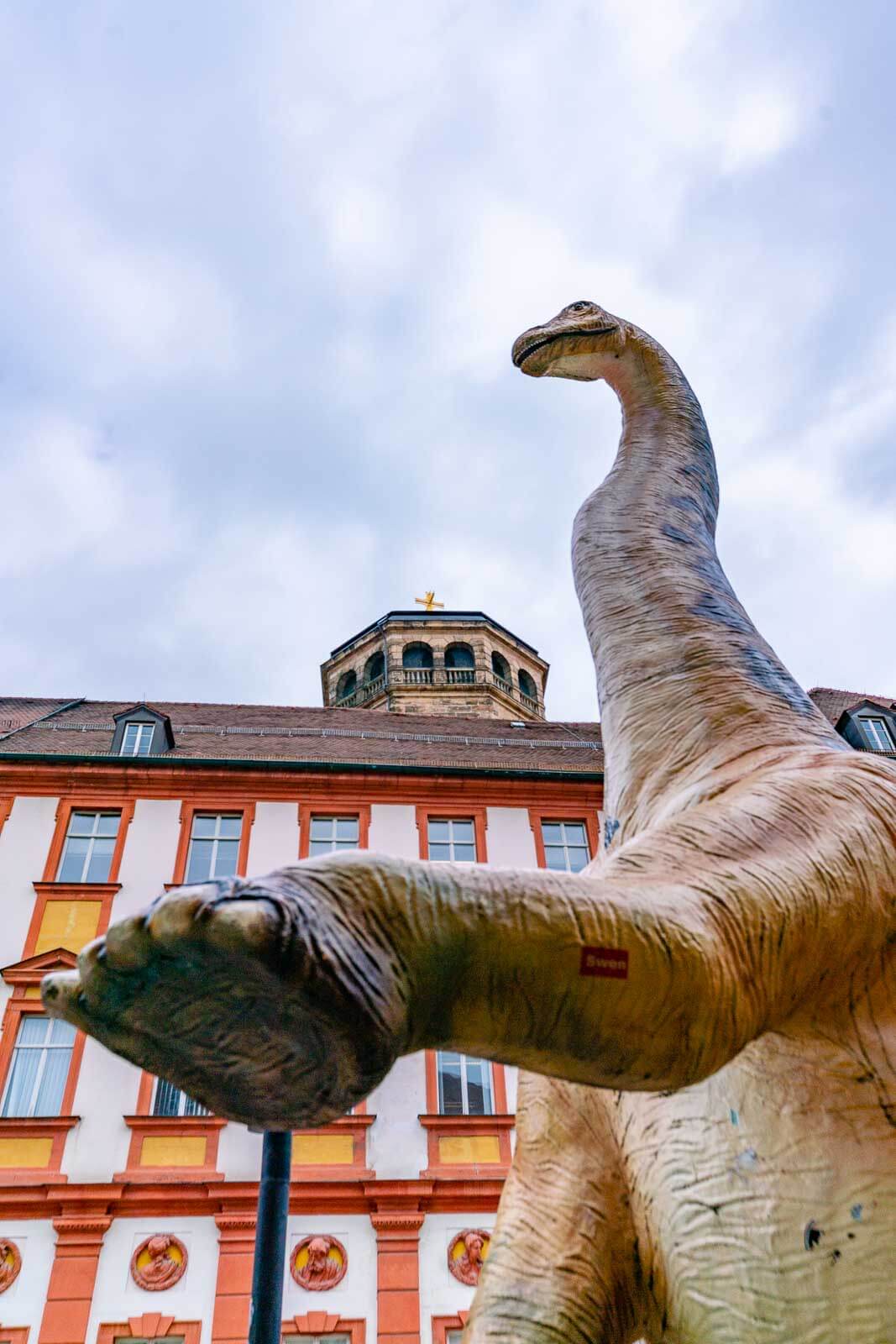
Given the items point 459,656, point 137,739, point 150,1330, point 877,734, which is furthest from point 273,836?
point 459,656

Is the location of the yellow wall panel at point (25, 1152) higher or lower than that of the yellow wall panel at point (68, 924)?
lower

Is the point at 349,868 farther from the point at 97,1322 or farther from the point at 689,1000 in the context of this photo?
the point at 97,1322

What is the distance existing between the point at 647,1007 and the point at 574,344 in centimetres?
195

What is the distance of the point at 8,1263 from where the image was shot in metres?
11.3

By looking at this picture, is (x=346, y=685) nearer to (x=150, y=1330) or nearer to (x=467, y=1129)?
(x=467, y=1129)

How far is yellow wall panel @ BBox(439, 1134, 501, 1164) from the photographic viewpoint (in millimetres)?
12648

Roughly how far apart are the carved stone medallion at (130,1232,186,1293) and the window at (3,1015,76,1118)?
187 cm

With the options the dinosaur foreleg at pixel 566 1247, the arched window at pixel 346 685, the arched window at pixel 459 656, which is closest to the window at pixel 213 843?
the dinosaur foreleg at pixel 566 1247

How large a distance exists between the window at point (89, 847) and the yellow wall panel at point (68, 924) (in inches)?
14.9

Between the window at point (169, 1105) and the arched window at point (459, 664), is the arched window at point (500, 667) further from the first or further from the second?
the window at point (169, 1105)

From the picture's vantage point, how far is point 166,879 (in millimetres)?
14547

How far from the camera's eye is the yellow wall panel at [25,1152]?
1199 cm

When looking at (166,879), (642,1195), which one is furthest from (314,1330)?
(642,1195)

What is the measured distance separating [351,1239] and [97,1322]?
107 inches
